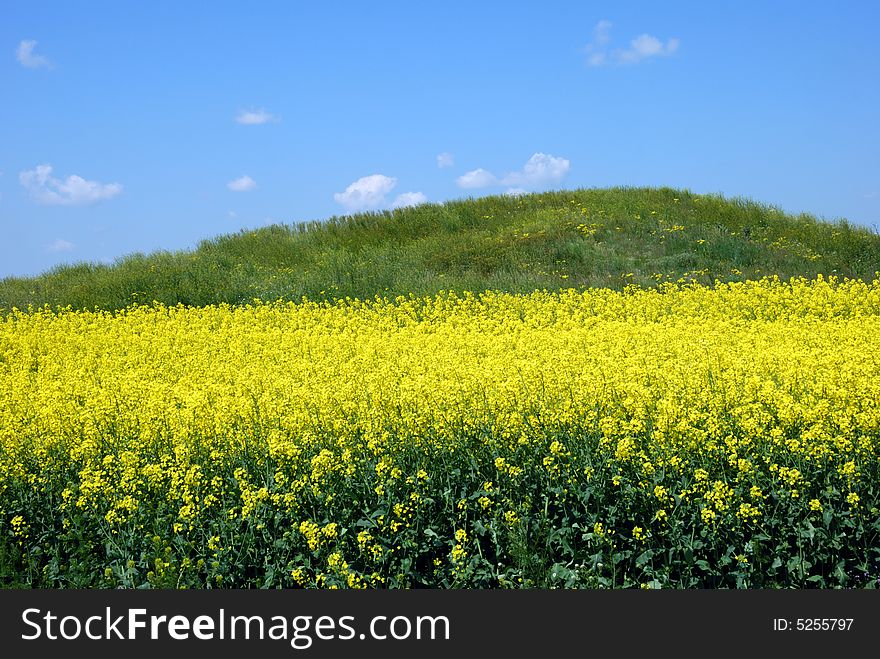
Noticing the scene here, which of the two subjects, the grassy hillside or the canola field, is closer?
the canola field

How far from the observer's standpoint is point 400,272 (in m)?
19.8

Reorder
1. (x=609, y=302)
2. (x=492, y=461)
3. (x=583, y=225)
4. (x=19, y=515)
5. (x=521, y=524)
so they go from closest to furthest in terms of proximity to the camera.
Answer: (x=521, y=524) < (x=492, y=461) < (x=19, y=515) < (x=609, y=302) < (x=583, y=225)

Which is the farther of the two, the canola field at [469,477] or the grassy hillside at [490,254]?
the grassy hillside at [490,254]

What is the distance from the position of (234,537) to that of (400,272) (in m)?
14.8

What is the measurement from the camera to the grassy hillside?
61.1ft

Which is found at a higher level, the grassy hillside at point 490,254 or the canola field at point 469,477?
the grassy hillside at point 490,254

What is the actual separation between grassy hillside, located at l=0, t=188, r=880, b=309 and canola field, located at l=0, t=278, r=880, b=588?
34.3ft

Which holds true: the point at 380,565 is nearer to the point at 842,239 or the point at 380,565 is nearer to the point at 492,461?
the point at 492,461

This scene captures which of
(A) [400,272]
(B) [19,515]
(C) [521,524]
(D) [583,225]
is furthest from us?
(D) [583,225]

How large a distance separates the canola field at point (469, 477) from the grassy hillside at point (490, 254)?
1047cm

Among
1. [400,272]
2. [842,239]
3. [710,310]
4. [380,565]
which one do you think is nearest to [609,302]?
[710,310]

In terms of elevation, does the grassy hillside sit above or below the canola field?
above

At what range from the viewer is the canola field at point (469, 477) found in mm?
4910

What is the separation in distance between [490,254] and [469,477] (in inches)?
610
